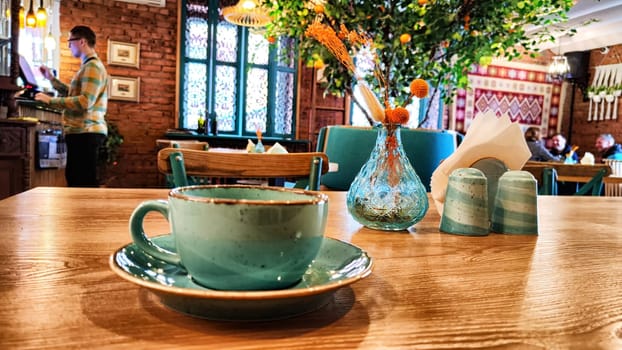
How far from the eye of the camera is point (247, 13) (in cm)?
465

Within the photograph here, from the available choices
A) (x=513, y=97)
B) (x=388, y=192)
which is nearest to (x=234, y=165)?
(x=388, y=192)

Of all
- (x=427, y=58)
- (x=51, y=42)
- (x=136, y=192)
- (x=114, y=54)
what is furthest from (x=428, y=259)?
(x=114, y=54)

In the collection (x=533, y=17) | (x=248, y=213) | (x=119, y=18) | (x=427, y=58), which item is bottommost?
(x=248, y=213)

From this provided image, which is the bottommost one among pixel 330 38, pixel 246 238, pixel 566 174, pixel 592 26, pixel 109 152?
pixel 109 152

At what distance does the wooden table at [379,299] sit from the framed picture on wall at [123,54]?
6.55 meters

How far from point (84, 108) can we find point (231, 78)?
373 cm

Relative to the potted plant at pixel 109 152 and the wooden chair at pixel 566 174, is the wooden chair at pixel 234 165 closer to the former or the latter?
the wooden chair at pixel 566 174

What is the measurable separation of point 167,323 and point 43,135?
4830 mm

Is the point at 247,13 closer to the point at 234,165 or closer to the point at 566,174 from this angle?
the point at 566,174

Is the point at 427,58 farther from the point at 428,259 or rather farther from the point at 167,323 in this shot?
the point at 167,323

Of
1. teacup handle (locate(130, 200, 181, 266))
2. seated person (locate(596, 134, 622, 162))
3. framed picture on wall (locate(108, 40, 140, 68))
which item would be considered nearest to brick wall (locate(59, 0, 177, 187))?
framed picture on wall (locate(108, 40, 140, 68))

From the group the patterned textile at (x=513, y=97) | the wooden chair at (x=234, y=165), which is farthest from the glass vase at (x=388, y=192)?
the patterned textile at (x=513, y=97)

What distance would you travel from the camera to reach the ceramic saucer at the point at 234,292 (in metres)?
0.31

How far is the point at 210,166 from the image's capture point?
1.35 meters
